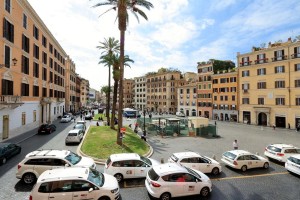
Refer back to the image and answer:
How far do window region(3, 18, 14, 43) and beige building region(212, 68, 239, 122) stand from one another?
50740mm

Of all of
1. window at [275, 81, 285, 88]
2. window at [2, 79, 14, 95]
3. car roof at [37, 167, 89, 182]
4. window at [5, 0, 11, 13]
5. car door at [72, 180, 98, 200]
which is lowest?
car door at [72, 180, 98, 200]

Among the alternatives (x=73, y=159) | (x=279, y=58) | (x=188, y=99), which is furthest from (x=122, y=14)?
(x=188, y=99)

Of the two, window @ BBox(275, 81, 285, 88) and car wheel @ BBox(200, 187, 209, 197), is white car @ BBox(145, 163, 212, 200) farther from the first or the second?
window @ BBox(275, 81, 285, 88)

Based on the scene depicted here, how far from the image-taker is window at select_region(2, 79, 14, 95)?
25.6 metres

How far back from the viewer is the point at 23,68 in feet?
104

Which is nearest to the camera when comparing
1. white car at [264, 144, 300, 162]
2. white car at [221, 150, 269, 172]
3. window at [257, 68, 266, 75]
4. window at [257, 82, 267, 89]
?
white car at [221, 150, 269, 172]

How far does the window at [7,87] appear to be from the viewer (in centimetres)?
2564

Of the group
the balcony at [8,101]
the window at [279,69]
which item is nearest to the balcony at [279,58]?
the window at [279,69]

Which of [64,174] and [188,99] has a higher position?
[188,99]

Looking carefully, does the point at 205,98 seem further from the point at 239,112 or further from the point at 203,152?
the point at 203,152

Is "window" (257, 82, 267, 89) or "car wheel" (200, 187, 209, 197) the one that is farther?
"window" (257, 82, 267, 89)

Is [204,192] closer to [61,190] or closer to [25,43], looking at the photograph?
[61,190]

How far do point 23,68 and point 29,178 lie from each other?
80.4ft

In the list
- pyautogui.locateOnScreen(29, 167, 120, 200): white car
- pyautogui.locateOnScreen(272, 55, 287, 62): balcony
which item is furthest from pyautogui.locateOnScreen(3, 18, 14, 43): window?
pyautogui.locateOnScreen(272, 55, 287, 62): balcony
